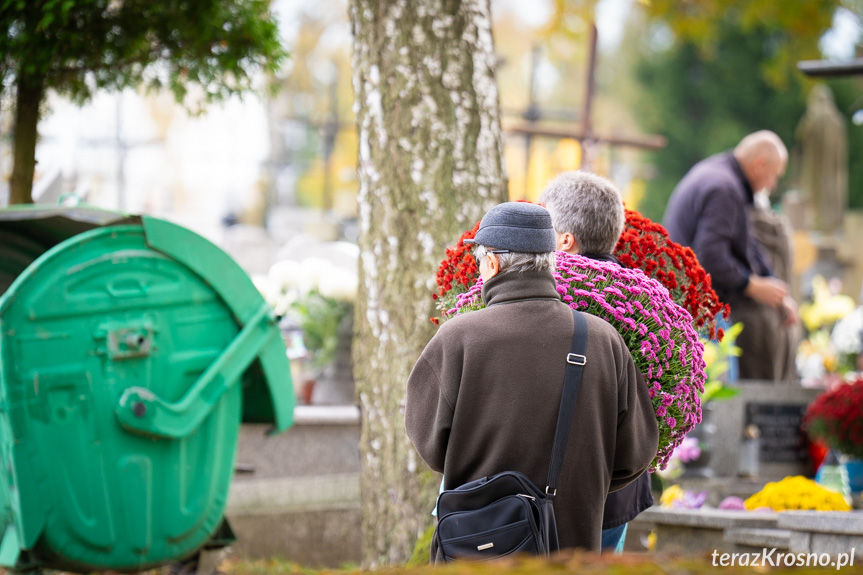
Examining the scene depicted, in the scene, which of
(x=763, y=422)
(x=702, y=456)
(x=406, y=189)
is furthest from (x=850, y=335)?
(x=406, y=189)

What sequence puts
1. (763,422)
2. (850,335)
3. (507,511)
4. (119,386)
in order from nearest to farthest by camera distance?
(507,511), (119,386), (763,422), (850,335)

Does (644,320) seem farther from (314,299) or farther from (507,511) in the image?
(314,299)

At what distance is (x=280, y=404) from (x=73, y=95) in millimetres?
2044

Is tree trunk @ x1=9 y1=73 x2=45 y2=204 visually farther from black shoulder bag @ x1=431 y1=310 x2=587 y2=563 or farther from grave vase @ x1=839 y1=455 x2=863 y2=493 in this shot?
grave vase @ x1=839 y1=455 x2=863 y2=493

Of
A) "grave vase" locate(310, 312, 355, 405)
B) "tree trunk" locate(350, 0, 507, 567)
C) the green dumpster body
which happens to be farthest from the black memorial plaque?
the green dumpster body

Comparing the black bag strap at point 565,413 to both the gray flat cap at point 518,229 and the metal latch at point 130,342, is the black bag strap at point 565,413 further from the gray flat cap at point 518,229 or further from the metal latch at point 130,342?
the metal latch at point 130,342

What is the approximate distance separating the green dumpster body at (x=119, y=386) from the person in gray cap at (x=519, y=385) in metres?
1.57

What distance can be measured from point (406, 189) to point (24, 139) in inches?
81.6

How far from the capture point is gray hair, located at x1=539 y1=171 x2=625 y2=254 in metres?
3.11

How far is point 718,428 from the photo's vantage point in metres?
7.24

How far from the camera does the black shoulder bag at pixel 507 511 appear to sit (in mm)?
2523

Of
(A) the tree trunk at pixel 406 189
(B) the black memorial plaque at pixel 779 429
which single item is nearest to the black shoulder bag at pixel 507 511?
(A) the tree trunk at pixel 406 189

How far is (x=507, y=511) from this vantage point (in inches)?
99.8

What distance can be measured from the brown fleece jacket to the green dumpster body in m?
1.57
